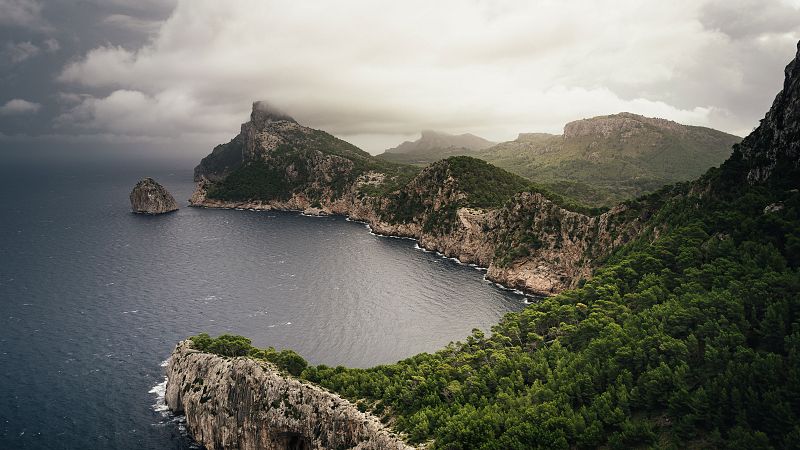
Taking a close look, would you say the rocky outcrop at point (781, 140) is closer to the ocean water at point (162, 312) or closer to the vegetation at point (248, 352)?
the ocean water at point (162, 312)

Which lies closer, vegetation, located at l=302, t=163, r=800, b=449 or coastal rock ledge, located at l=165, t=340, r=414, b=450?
vegetation, located at l=302, t=163, r=800, b=449

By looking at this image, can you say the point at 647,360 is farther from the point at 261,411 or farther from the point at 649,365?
the point at 261,411

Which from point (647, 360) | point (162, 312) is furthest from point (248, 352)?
point (647, 360)

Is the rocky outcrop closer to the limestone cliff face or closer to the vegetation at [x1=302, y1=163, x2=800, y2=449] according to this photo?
the vegetation at [x1=302, y1=163, x2=800, y2=449]

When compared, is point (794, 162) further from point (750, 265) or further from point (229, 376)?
point (229, 376)

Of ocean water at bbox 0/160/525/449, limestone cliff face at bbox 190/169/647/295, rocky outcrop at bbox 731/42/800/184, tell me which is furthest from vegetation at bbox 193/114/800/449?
limestone cliff face at bbox 190/169/647/295

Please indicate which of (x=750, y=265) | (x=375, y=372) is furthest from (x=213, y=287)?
(x=750, y=265)

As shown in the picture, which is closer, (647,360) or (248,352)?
(647,360)
